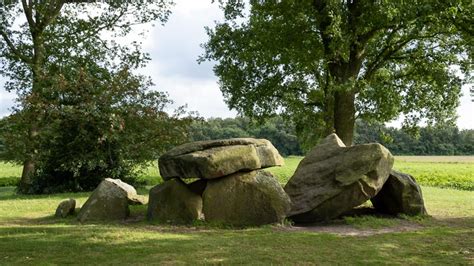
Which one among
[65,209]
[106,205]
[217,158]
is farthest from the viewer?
[65,209]

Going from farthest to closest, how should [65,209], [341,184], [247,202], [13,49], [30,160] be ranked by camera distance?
[13,49]
[30,160]
[65,209]
[341,184]
[247,202]

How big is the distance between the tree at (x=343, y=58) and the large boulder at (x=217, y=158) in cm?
883

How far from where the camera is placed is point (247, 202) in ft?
47.6

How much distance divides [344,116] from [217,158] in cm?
1330

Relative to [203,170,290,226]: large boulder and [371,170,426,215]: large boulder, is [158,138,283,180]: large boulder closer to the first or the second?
[203,170,290,226]: large boulder

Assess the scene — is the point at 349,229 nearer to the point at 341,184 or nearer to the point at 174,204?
the point at 341,184

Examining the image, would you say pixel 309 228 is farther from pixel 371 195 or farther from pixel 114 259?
pixel 114 259

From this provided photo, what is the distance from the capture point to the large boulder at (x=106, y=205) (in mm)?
15297

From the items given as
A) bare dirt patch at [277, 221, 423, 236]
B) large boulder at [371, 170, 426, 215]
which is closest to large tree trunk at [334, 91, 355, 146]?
large boulder at [371, 170, 426, 215]

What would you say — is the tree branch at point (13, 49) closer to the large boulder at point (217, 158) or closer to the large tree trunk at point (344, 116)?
the large tree trunk at point (344, 116)

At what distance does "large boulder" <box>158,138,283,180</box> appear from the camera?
1474 cm

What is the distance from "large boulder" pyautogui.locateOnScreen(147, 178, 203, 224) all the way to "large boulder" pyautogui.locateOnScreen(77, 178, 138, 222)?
2.98 feet

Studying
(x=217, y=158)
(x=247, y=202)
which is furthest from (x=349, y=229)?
(x=217, y=158)

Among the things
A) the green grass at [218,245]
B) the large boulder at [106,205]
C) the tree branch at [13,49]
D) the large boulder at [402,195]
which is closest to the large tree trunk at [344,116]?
the large boulder at [402,195]
